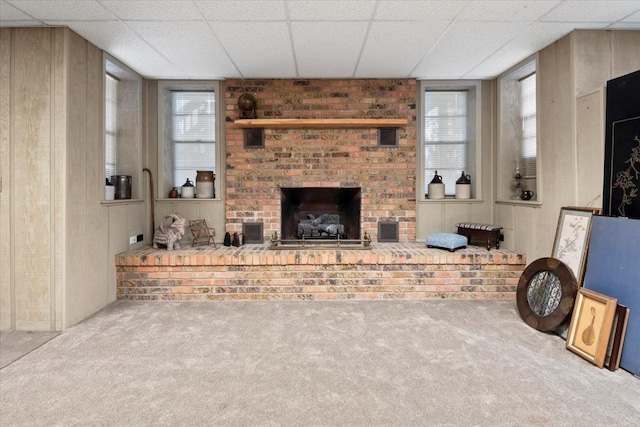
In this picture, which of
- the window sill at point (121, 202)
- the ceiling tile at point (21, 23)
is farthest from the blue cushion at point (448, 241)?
the ceiling tile at point (21, 23)

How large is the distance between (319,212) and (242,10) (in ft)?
8.19

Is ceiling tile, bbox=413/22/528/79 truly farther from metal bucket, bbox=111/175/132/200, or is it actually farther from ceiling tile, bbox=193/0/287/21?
metal bucket, bbox=111/175/132/200

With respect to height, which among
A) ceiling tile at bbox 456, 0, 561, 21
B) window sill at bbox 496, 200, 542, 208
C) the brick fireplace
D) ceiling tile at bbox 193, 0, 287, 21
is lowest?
window sill at bbox 496, 200, 542, 208

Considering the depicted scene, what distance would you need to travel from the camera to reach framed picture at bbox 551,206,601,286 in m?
2.67

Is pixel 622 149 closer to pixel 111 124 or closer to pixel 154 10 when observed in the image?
pixel 154 10

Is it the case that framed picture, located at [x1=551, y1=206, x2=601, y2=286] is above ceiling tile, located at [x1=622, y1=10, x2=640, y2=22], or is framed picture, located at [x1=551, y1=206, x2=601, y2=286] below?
below

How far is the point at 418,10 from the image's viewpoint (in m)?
2.58

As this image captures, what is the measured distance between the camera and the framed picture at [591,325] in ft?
7.14

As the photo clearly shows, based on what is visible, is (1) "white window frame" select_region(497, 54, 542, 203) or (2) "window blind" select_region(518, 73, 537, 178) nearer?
(2) "window blind" select_region(518, 73, 537, 178)

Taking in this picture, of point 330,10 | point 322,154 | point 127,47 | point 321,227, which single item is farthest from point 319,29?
point 321,227

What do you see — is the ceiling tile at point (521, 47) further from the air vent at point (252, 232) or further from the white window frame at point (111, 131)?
the white window frame at point (111, 131)

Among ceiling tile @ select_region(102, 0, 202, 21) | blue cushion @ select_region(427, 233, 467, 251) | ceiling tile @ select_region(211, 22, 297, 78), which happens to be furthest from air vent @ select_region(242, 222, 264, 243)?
ceiling tile @ select_region(102, 0, 202, 21)

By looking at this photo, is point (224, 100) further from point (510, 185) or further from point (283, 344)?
point (510, 185)

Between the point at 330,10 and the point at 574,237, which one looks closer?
the point at 330,10
